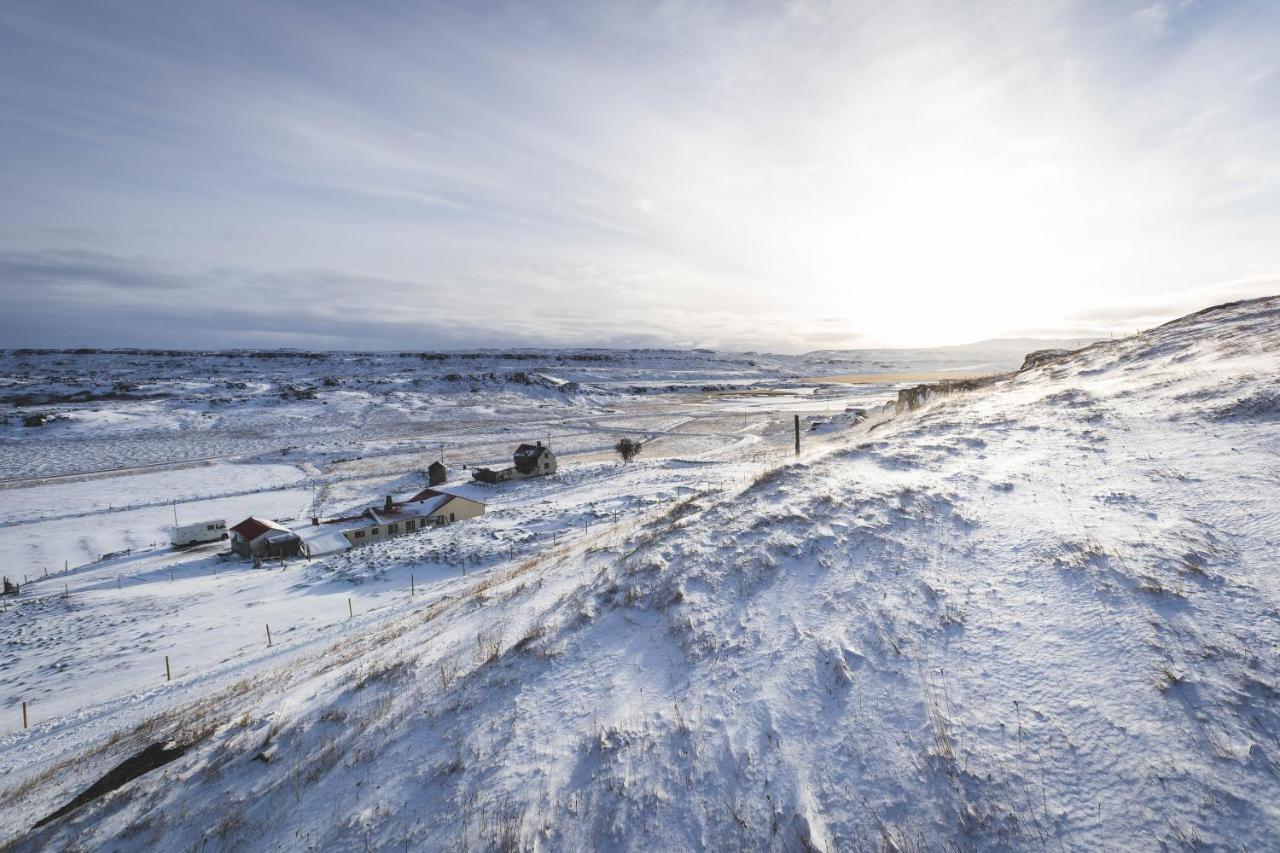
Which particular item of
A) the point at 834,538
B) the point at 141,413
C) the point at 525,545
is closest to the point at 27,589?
the point at 525,545

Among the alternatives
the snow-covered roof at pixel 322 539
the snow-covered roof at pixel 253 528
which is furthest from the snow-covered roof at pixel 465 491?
the snow-covered roof at pixel 253 528

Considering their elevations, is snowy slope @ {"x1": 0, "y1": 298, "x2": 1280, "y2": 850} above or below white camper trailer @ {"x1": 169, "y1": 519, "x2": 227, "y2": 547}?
above

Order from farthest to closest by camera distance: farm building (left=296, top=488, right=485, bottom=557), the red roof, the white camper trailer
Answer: the white camper trailer → farm building (left=296, top=488, right=485, bottom=557) → the red roof

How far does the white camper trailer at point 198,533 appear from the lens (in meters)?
32.3

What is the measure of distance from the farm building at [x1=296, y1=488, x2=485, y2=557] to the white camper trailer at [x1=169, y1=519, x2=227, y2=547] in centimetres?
537

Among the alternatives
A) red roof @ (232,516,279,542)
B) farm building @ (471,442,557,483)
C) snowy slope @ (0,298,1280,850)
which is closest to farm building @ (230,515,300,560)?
red roof @ (232,516,279,542)

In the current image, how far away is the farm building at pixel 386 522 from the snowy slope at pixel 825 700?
64.9ft

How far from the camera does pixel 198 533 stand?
108 ft

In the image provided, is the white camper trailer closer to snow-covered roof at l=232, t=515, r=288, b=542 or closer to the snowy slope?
snow-covered roof at l=232, t=515, r=288, b=542

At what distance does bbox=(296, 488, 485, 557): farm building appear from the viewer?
3105cm

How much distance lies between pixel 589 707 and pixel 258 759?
16.5ft

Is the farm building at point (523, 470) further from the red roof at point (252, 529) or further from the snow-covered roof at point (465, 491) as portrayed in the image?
the red roof at point (252, 529)

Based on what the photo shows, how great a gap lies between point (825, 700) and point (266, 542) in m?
33.4

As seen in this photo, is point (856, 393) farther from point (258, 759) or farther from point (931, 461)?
point (258, 759)
